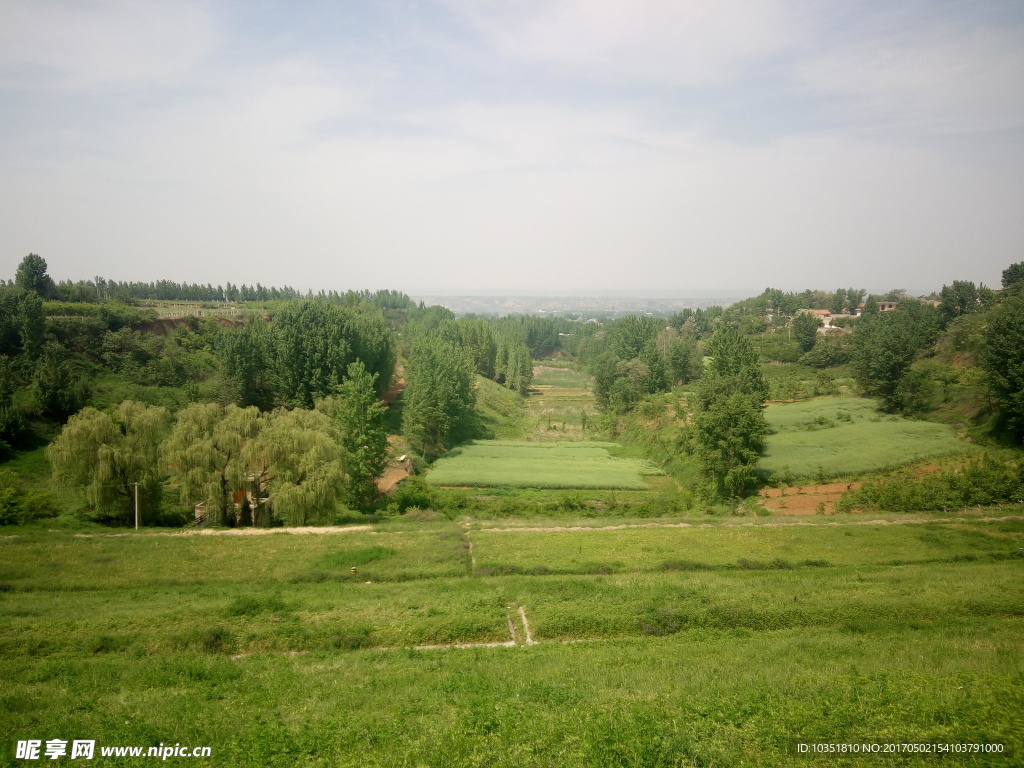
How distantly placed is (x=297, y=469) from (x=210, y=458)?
461 centimetres

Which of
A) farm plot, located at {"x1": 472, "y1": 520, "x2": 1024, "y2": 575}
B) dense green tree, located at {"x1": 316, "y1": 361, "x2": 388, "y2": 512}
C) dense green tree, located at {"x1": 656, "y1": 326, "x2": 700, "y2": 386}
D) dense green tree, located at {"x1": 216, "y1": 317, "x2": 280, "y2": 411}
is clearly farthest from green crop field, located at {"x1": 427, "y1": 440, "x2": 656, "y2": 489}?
dense green tree, located at {"x1": 656, "y1": 326, "x2": 700, "y2": 386}

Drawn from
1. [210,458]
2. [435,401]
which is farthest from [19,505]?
[435,401]

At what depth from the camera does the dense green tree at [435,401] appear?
2055 inches

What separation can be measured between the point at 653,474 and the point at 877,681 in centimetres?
3615

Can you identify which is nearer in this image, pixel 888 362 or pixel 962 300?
pixel 888 362

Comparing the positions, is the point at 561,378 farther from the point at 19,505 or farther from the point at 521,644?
the point at 521,644

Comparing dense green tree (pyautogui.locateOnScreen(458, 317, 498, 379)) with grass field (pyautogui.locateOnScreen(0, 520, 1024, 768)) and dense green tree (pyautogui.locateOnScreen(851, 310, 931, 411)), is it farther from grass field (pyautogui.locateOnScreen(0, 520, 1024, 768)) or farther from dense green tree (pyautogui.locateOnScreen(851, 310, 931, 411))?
grass field (pyautogui.locateOnScreen(0, 520, 1024, 768))

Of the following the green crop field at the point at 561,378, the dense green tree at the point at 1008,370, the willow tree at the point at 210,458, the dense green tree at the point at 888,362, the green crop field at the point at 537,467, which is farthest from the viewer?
the green crop field at the point at 561,378

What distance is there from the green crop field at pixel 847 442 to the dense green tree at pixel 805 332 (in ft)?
126

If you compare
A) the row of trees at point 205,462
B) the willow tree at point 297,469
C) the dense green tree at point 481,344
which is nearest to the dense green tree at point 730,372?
the row of trees at point 205,462

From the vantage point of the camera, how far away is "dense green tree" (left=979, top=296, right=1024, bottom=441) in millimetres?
36938

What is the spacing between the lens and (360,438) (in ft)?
123

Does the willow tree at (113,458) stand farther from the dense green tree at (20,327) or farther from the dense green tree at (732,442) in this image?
the dense green tree at (732,442)

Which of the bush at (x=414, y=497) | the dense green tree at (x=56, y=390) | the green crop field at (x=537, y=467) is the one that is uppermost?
the dense green tree at (x=56, y=390)
